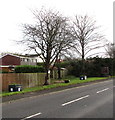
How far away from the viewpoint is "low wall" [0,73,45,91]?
2270 cm

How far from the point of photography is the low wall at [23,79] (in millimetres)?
22703

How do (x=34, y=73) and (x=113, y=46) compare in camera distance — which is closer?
(x=34, y=73)

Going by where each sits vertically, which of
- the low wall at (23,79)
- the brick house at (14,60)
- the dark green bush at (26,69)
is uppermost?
the brick house at (14,60)

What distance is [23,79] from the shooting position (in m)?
25.7

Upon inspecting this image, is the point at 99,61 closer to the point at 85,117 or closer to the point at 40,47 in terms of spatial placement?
the point at 40,47

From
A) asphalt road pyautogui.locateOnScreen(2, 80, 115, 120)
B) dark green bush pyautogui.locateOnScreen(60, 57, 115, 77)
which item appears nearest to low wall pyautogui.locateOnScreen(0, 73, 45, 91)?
asphalt road pyautogui.locateOnScreen(2, 80, 115, 120)

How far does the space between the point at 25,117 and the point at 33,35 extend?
65.7 ft

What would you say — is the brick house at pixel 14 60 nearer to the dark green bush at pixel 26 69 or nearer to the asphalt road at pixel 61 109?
the dark green bush at pixel 26 69

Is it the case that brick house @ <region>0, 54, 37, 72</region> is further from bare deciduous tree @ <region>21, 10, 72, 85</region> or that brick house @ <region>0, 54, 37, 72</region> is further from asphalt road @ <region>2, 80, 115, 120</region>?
asphalt road @ <region>2, 80, 115, 120</region>

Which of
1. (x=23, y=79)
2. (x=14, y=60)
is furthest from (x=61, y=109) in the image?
(x=14, y=60)

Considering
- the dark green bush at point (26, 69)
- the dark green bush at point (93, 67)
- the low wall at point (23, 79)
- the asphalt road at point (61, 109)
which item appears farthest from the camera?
the dark green bush at point (93, 67)

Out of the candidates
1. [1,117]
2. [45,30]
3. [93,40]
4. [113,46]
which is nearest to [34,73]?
[45,30]

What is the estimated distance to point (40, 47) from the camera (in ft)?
95.5

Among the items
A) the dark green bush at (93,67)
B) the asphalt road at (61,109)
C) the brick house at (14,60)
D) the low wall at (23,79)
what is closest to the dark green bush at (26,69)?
the low wall at (23,79)
